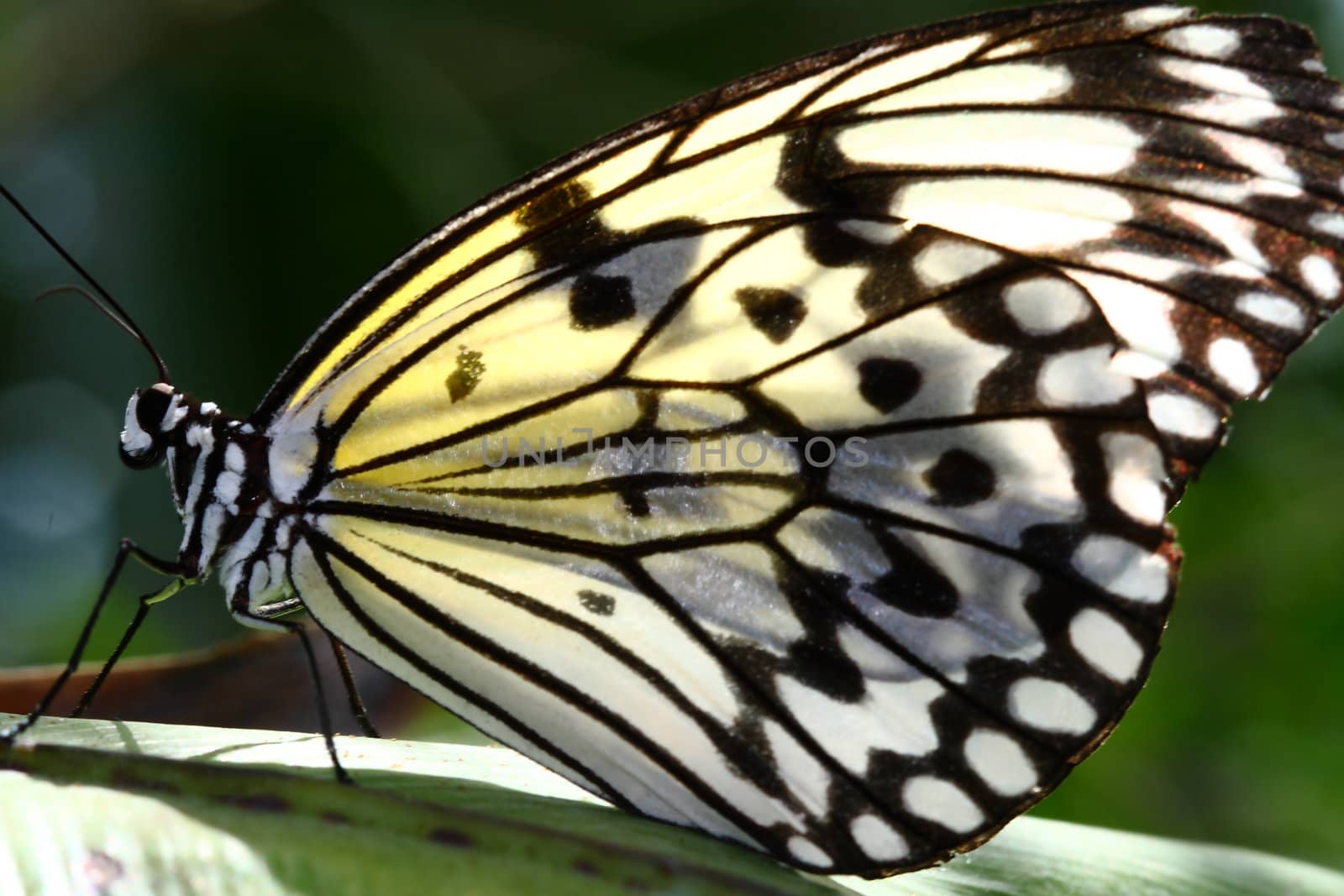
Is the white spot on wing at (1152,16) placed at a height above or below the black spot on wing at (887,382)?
above

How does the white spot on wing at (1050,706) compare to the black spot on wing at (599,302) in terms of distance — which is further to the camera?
the black spot on wing at (599,302)

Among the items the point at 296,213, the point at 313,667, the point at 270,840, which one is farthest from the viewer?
the point at 296,213

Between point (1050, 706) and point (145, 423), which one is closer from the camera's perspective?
point (1050, 706)

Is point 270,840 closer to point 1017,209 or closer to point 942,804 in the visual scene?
point 942,804

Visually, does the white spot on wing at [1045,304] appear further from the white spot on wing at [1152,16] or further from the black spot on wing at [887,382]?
the white spot on wing at [1152,16]

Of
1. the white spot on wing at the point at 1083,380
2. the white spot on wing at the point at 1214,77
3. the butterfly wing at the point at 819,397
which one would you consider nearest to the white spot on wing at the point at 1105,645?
the butterfly wing at the point at 819,397

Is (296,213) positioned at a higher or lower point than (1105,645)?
higher

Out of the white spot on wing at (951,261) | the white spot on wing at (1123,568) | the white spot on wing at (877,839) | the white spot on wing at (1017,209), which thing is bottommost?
the white spot on wing at (877,839)

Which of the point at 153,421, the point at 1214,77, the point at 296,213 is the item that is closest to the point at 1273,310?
the point at 1214,77
